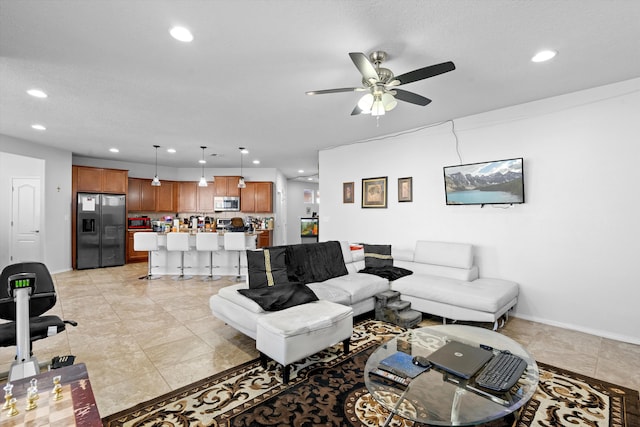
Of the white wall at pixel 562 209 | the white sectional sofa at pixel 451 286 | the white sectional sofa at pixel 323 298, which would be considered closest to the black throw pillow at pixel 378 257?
the white sectional sofa at pixel 451 286

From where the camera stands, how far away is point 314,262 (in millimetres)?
3900

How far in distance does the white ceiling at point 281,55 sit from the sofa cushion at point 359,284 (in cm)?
227

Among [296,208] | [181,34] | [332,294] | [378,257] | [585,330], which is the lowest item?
[585,330]

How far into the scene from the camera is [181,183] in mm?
8977

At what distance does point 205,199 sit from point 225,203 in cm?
69

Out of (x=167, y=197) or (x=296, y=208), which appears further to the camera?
(x=296, y=208)

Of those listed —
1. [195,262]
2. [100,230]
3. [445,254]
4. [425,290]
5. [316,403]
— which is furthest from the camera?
[100,230]

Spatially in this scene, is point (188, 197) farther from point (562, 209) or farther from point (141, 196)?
point (562, 209)

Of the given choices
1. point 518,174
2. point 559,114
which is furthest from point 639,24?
point 518,174

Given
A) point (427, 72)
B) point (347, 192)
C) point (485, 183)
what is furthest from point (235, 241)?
point (427, 72)

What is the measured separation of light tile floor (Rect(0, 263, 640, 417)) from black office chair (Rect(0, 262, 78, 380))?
1.72 ft

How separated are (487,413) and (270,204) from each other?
26.1 feet

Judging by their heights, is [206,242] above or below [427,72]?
below

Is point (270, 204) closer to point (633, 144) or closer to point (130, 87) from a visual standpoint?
point (130, 87)
